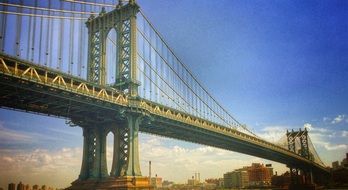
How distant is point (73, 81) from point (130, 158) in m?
15.1

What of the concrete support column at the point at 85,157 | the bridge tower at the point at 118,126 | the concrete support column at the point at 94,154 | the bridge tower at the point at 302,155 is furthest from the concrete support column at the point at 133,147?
the bridge tower at the point at 302,155

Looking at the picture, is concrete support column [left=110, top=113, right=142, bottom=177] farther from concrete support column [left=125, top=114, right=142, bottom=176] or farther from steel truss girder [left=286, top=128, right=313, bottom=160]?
steel truss girder [left=286, top=128, right=313, bottom=160]

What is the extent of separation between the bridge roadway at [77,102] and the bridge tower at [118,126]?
1.88 m

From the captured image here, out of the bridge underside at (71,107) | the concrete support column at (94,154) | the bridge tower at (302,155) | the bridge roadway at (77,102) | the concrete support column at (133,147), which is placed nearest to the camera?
the bridge roadway at (77,102)

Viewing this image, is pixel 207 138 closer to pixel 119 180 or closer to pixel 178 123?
pixel 178 123

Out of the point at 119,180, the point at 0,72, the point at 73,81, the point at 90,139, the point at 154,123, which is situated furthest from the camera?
the point at 154,123

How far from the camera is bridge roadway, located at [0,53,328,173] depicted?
43031 millimetres

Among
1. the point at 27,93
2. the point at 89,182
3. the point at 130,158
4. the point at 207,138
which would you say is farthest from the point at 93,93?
the point at 207,138

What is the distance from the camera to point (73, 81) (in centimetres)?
4981

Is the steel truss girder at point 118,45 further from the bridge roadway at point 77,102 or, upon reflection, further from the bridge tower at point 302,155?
the bridge tower at point 302,155

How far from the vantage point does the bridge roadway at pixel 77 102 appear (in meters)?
43.0

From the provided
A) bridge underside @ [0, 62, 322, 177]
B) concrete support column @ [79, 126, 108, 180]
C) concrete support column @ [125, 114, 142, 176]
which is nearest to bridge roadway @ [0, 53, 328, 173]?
bridge underside @ [0, 62, 322, 177]

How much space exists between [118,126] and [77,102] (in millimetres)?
10771

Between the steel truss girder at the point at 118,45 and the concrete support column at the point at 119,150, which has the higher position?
the steel truss girder at the point at 118,45
